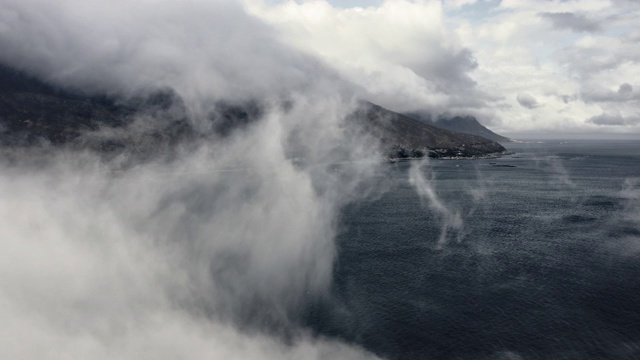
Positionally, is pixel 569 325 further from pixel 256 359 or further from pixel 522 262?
pixel 256 359

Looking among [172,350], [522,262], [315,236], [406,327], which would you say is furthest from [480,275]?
[172,350]

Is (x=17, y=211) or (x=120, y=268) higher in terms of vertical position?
(x=17, y=211)

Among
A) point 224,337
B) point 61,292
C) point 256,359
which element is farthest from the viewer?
point 61,292

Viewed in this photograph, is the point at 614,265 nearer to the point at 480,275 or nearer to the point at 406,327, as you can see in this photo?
the point at 480,275

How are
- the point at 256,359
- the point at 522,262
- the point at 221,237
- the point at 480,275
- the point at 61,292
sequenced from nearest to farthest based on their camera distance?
the point at 256,359 < the point at 61,292 < the point at 480,275 < the point at 522,262 < the point at 221,237

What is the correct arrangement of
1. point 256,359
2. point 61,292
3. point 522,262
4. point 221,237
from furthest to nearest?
point 221,237 → point 522,262 → point 61,292 → point 256,359

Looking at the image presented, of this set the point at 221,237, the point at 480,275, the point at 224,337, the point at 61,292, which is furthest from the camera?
the point at 221,237

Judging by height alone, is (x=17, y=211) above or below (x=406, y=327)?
above

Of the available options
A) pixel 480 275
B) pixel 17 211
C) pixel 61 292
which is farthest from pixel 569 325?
pixel 17 211

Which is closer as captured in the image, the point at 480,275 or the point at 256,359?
the point at 256,359
